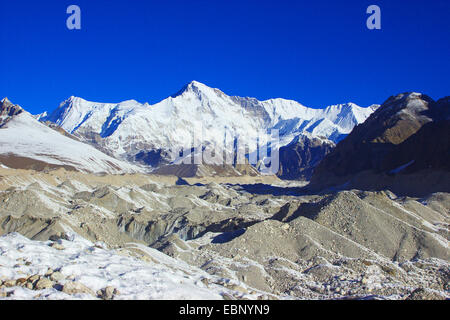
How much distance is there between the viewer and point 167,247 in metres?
23.1

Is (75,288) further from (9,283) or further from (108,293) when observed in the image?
(9,283)

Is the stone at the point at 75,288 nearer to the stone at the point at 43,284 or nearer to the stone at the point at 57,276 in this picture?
the stone at the point at 43,284

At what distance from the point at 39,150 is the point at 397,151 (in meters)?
105

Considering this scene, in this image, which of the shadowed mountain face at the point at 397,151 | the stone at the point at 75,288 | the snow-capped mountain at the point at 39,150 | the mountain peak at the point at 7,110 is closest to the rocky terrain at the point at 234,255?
the stone at the point at 75,288

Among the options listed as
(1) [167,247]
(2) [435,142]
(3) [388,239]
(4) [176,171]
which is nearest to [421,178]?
(2) [435,142]

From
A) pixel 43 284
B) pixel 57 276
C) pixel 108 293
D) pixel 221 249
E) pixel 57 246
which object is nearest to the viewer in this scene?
pixel 108 293

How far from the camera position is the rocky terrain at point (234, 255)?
1060 cm

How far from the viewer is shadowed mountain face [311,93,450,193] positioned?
76562 millimetres

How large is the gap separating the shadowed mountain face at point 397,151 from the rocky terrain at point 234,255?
3707 cm

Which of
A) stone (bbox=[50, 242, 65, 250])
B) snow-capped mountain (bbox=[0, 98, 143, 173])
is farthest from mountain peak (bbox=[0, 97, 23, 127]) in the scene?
stone (bbox=[50, 242, 65, 250])

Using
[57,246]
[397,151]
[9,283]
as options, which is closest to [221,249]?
[57,246]

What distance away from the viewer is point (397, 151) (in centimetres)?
9212

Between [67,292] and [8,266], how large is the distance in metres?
2.47
